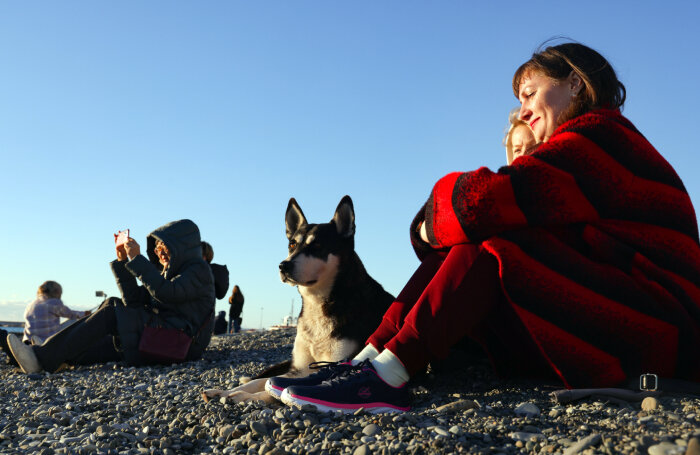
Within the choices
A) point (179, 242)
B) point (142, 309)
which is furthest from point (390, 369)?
point (179, 242)

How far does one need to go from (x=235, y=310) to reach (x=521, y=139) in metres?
18.5

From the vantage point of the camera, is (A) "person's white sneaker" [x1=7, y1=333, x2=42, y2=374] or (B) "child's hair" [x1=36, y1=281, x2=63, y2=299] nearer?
(A) "person's white sneaker" [x1=7, y1=333, x2=42, y2=374]

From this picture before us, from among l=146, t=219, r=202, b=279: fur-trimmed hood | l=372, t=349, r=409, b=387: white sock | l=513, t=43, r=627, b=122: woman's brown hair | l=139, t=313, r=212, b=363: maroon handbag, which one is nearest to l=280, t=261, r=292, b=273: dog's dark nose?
l=372, t=349, r=409, b=387: white sock

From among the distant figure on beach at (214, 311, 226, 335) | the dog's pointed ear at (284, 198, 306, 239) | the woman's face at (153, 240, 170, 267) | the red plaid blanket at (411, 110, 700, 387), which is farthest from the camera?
the distant figure on beach at (214, 311, 226, 335)

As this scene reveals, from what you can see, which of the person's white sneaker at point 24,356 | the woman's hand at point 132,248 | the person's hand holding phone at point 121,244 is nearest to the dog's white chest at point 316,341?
the woman's hand at point 132,248

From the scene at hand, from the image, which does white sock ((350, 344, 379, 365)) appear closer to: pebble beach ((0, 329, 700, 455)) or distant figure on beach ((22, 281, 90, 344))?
pebble beach ((0, 329, 700, 455))

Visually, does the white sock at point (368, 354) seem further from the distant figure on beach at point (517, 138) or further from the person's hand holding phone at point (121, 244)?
the person's hand holding phone at point (121, 244)

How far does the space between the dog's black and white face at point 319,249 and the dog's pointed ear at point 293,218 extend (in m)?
0.11

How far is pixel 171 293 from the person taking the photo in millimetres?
7828

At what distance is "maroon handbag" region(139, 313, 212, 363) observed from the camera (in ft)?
25.7

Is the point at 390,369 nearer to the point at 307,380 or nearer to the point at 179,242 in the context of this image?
the point at 307,380

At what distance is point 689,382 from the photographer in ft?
11.1

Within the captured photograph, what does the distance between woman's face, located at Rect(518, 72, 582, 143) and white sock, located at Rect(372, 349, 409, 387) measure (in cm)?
174

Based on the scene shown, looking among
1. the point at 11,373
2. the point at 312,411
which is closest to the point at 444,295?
the point at 312,411
